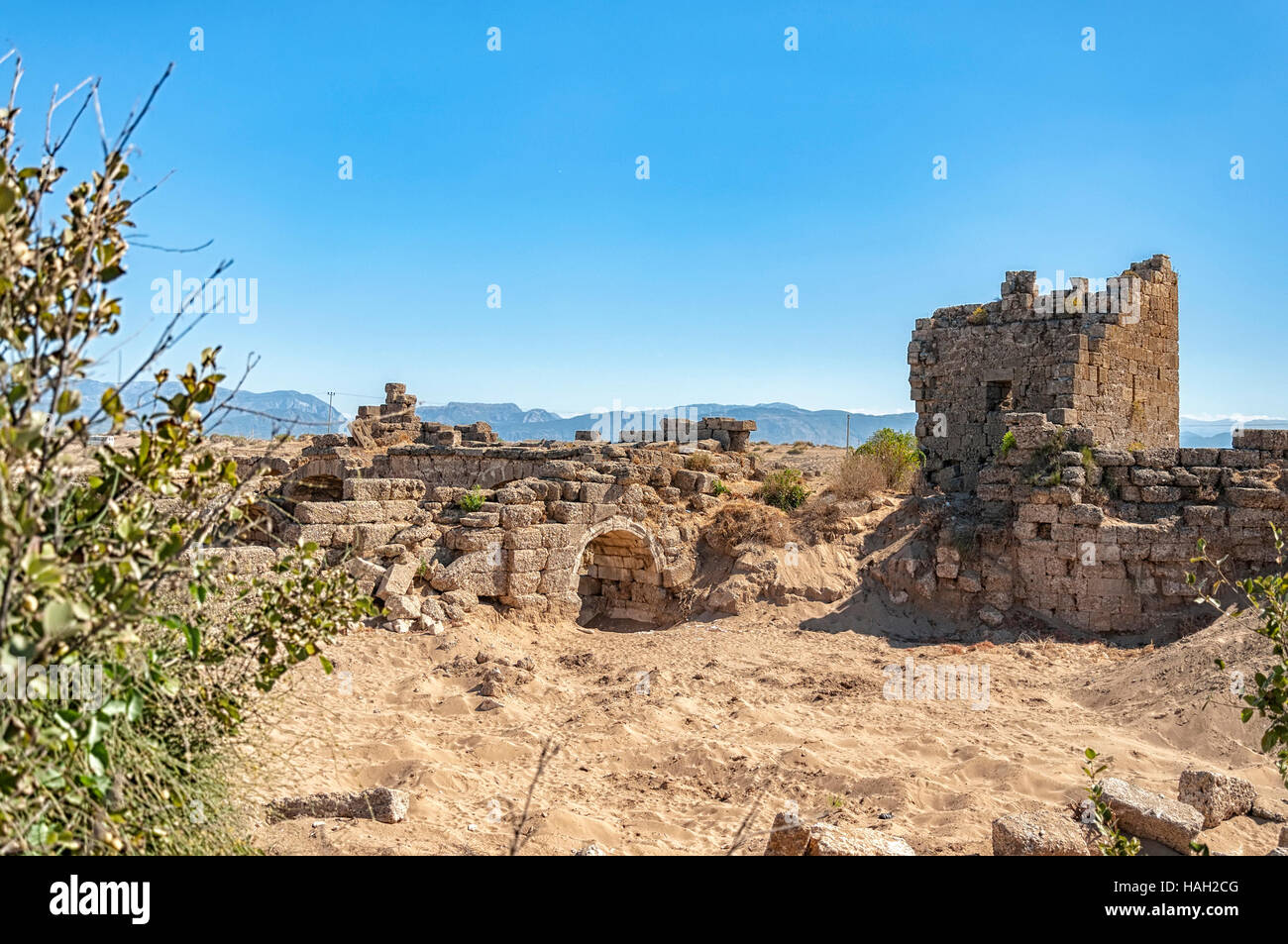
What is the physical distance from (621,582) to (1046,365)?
826 cm

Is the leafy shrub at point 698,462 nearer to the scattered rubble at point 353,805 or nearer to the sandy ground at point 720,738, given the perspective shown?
the sandy ground at point 720,738

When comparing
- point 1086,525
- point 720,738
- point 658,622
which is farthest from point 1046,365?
point 720,738

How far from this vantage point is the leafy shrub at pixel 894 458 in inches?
583

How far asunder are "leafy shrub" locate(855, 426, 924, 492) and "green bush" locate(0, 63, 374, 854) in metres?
12.4

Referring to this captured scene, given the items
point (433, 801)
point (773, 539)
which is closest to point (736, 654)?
point (773, 539)

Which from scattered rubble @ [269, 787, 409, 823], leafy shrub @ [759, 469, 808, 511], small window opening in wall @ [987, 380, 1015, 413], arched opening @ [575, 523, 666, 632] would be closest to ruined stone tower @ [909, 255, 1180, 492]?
small window opening in wall @ [987, 380, 1015, 413]

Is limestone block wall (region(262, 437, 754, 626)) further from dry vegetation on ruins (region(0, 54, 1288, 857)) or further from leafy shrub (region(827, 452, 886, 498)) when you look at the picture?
leafy shrub (region(827, 452, 886, 498))

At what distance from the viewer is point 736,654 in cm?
1025

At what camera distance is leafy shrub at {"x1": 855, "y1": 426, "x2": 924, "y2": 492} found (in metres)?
14.8

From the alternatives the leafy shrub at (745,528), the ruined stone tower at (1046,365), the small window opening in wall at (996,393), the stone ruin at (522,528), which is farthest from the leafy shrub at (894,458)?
the leafy shrub at (745,528)

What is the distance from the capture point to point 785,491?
14016 millimetres

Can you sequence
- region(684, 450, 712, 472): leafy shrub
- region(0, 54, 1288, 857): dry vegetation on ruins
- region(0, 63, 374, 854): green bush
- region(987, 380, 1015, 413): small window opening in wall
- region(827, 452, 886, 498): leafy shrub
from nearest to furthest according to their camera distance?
1. region(0, 63, 374, 854): green bush
2. region(0, 54, 1288, 857): dry vegetation on ruins
3. region(827, 452, 886, 498): leafy shrub
4. region(684, 450, 712, 472): leafy shrub
5. region(987, 380, 1015, 413): small window opening in wall

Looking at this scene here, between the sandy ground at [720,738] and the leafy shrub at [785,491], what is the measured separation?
11.8 ft
